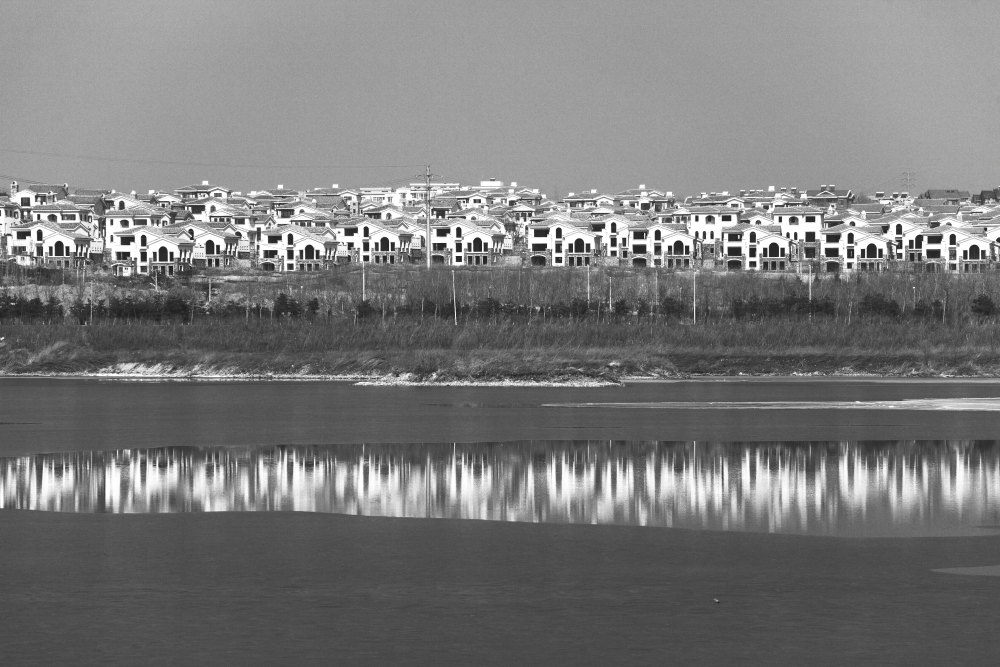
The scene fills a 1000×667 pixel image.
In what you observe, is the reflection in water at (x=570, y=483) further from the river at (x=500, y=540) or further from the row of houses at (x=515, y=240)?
the row of houses at (x=515, y=240)

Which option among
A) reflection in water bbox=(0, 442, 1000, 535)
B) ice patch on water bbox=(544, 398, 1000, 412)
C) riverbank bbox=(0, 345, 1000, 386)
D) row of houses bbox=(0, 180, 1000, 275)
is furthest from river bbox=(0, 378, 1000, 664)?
row of houses bbox=(0, 180, 1000, 275)

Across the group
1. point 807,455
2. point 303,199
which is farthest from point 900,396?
point 303,199

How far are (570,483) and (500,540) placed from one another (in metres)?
4.44

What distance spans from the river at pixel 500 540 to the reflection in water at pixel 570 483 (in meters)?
0.07

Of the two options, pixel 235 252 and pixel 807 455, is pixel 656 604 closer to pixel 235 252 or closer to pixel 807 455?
pixel 807 455

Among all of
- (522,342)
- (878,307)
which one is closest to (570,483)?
(522,342)

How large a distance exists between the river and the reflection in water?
0.07m

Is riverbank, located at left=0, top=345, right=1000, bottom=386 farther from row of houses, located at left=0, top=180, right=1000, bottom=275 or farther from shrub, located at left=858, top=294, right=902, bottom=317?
row of houses, located at left=0, top=180, right=1000, bottom=275

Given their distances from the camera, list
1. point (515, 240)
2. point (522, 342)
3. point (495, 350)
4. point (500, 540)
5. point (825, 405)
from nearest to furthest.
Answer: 1. point (500, 540)
2. point (825, 405)
3. point (495, 350)
4. point (522, 342)
5. point (515, 240)

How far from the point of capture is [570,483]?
1892 centimetres

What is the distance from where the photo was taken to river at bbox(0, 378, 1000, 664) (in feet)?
34.8

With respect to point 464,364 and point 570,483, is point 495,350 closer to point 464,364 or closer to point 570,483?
point 464,364

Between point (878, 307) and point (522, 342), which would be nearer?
point (522, 342)

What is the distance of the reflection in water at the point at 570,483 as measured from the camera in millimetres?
16297
